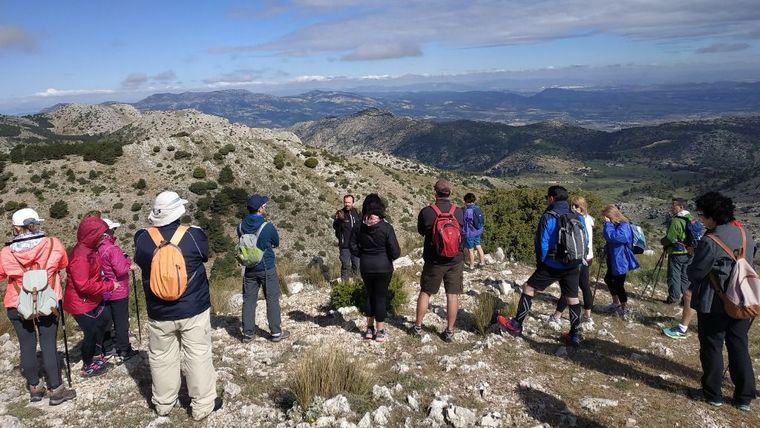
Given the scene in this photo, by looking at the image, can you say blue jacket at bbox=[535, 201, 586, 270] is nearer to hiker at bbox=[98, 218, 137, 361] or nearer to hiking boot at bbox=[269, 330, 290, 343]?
hiking boot at bbox=[269, 330, 290, 343]

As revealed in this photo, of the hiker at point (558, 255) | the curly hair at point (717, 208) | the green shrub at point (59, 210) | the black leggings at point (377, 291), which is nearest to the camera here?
the curly hair at point (717, 208)

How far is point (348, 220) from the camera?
30.3 feet

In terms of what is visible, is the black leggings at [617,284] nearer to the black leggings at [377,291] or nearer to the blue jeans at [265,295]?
the black leggings at [377,291]

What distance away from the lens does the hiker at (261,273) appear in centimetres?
577

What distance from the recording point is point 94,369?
524 centimetres

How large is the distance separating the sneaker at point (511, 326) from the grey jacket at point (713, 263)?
232cm

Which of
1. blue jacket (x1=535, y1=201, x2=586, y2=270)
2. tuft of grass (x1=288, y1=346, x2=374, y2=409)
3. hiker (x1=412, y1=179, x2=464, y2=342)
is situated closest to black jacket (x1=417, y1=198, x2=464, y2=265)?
hiker (x1=412, y1=179, x2=464, y2=342)

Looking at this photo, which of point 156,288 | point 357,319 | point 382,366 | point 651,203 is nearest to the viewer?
point 156,288

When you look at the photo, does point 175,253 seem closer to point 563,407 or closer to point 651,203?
point 563,407

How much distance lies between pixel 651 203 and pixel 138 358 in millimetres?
120258

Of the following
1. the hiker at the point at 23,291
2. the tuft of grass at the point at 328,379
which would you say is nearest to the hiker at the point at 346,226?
the tuft of grass at the point at 328,379

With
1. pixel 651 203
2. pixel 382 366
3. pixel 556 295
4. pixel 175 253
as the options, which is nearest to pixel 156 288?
pixel 175 253

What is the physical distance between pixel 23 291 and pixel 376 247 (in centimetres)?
391

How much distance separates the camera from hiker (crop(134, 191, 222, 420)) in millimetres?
3896
